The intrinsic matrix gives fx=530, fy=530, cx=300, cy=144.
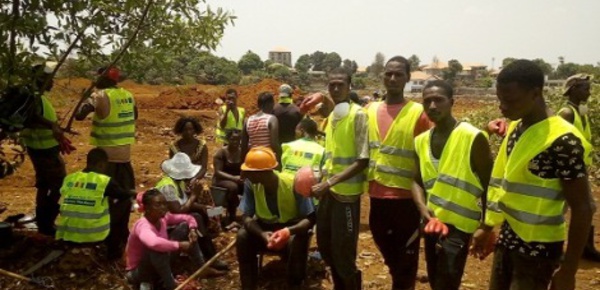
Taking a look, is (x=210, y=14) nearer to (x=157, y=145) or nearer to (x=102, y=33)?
(x=102, y=33)

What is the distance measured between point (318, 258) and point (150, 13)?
3004 millimetres

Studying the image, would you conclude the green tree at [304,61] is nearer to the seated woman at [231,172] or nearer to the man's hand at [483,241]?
the seated woman at [231,172]

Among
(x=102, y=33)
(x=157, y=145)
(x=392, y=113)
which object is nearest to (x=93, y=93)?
(x=102, y=33)

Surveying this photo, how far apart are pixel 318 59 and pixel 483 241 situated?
82981 mm

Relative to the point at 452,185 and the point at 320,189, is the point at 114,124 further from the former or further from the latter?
the point at 452,185

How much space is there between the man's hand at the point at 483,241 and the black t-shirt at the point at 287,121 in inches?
164

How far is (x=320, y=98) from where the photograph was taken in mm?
5113

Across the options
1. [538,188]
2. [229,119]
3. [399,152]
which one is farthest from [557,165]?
[229,119]

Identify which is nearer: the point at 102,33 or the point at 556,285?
the point at 556,285

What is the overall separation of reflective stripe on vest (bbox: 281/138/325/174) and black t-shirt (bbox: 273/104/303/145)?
182cm

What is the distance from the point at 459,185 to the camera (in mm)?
3291

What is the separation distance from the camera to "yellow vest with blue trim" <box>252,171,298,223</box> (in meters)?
4.39

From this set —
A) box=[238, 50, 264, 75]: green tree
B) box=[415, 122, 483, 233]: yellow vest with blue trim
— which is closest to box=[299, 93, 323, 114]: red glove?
box=[415, 122, 483, 233]: yellow vest with blue trim

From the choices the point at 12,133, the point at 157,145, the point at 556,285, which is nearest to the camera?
the point at 556,285
